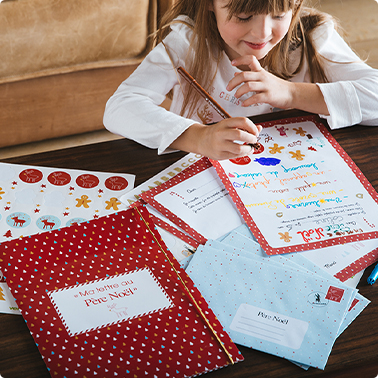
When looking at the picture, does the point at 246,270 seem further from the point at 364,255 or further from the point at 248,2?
the point at 248,2

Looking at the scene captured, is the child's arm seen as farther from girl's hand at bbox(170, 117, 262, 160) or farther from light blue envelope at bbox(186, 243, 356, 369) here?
light blue envelope at bbox(186, 243, 356, 369)

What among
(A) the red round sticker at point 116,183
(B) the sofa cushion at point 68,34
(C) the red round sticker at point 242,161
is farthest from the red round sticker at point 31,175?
(B) the sofa cushion at point 68,34

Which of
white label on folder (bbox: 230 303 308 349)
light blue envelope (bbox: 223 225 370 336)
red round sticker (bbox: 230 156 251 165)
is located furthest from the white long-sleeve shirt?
white label on folder (bbox: 230 303 308 349)

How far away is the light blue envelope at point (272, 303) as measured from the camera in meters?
0.56

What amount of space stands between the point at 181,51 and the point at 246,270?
61 cm

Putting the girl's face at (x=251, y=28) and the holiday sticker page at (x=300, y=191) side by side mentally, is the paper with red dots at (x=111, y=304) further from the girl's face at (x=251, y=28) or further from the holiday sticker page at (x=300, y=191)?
the girl's face at (x=251, y=28)

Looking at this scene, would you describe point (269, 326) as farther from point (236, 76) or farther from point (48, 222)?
point (236, 76)

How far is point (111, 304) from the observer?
0.58m

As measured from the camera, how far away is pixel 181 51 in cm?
105

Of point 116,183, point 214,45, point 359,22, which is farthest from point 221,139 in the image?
point 359,22

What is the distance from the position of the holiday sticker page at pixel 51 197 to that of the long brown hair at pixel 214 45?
1.22ft

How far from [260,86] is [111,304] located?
531mm

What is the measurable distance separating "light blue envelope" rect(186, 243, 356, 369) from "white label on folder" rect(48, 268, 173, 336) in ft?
0.22

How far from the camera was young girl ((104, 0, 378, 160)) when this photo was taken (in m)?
0.83
